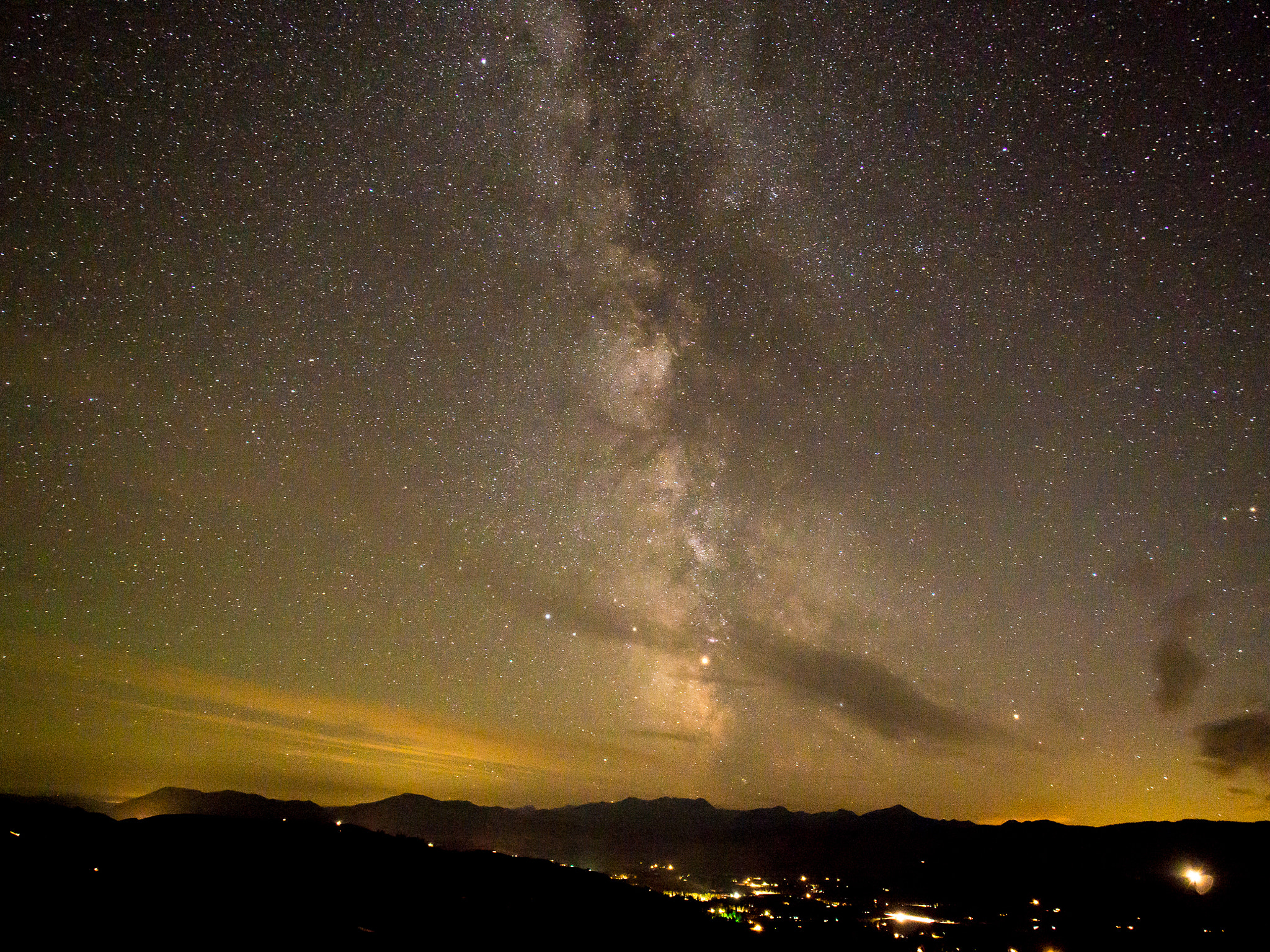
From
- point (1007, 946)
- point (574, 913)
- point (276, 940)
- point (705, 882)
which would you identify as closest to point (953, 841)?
point (705, 882)

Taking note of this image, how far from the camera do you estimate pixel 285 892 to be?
104ft

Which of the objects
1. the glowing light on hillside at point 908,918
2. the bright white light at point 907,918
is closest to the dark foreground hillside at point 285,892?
the glowing light on hillside at point 908,918

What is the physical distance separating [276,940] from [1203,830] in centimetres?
20374

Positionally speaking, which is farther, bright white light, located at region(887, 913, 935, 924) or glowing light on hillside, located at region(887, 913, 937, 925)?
bright white light, located at region(887, 913, 935, 924)

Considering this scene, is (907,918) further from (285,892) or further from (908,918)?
(285,892)

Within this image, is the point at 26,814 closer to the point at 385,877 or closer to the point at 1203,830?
the point at 385,877

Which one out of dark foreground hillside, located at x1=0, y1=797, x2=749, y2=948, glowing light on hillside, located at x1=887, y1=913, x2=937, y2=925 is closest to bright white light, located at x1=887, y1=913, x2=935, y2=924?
glowing light on hillside, located at x1=887, y1=913, x2=937, y2=925

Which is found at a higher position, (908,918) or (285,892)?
(285,892)

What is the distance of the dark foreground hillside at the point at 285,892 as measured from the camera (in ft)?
72.3

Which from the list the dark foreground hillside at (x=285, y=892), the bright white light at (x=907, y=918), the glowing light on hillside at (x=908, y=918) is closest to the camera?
the dark foreground hillside at (x=285, y=892)

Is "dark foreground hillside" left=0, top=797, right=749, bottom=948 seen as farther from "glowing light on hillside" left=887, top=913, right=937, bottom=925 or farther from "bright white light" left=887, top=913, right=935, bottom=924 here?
"bright white light" left=887, top=913, right=935, bottom=924

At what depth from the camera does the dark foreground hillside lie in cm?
2205

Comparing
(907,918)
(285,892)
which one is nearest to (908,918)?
(907,918)

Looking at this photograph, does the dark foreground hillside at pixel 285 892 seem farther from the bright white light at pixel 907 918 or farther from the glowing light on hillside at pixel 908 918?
the bright white light at pixel 907 918
